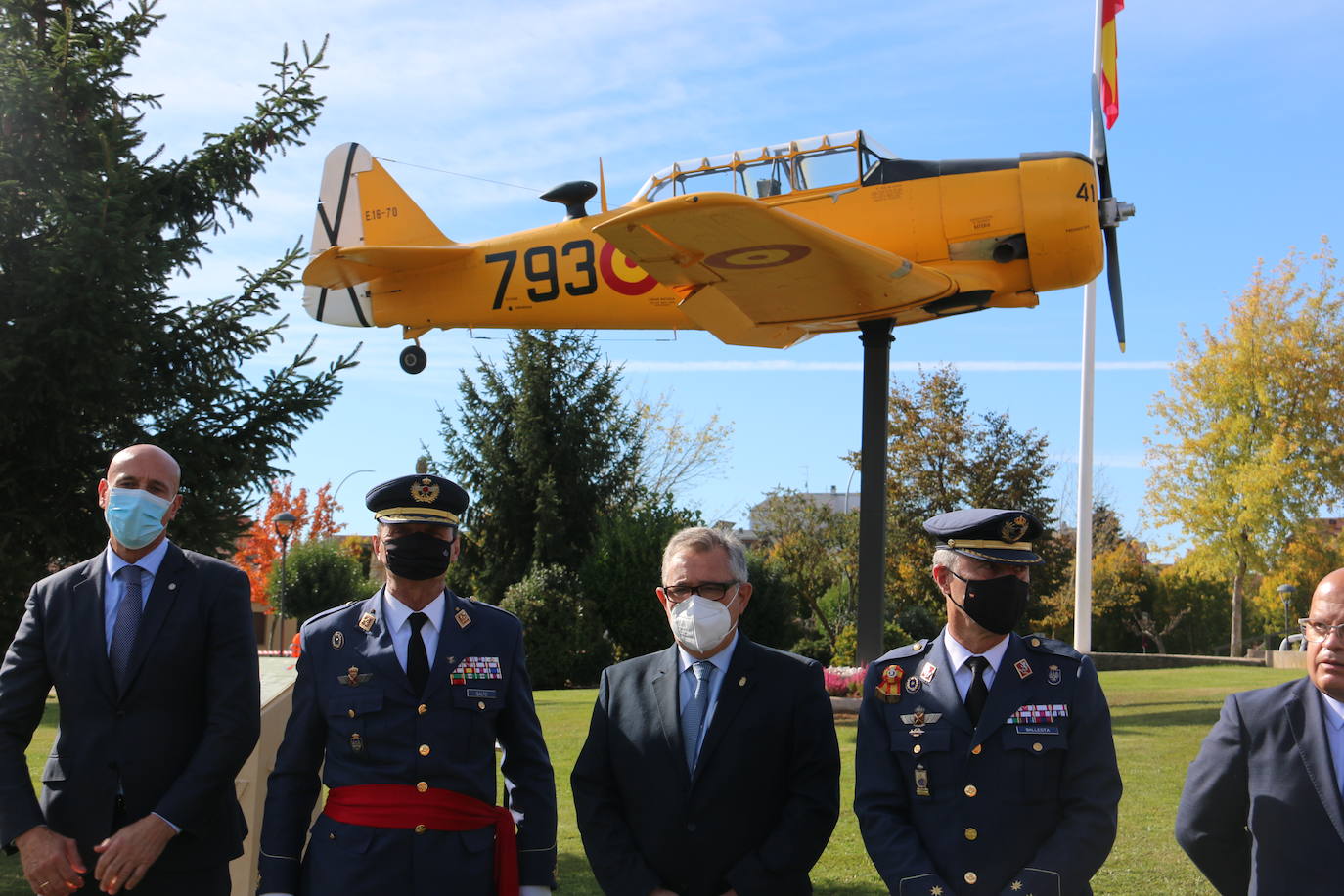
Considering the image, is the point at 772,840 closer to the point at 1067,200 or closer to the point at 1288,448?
the point at 1067,200

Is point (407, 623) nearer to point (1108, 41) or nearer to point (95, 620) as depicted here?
point (95, 620)

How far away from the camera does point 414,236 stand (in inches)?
731

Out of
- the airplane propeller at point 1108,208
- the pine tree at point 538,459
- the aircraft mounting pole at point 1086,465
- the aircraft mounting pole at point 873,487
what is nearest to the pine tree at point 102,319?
the aircraft mounting pole at point 873,487

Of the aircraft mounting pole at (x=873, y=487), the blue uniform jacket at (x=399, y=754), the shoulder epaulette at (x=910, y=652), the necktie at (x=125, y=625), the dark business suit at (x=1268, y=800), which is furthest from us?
the aircraft mounting pole at (x=873, y=487)

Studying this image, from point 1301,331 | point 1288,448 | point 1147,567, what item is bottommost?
point 1147,567

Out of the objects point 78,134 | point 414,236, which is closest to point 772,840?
point 78,134


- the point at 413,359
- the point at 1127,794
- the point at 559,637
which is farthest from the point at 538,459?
the point at 1127,794

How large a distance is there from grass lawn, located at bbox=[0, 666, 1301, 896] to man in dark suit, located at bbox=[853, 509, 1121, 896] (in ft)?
10.6

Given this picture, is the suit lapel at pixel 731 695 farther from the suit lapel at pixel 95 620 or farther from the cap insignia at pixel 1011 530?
the suit lapel at pixel 95 620

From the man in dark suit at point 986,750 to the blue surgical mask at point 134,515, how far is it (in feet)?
8.39

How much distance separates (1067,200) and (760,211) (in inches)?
179

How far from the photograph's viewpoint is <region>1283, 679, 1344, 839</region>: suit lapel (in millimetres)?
3201

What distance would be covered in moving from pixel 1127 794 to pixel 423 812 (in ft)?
23.4

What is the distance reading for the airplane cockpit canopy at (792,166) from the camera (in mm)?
13906
